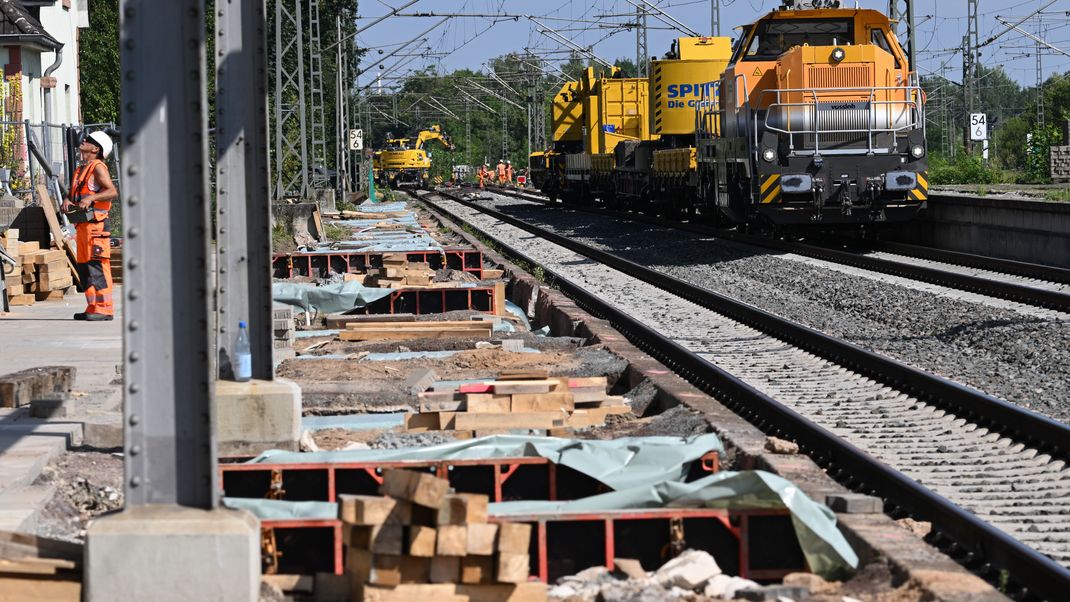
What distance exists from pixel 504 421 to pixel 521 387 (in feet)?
2.06

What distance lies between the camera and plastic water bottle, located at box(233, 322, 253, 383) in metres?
7.99

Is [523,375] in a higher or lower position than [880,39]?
lower

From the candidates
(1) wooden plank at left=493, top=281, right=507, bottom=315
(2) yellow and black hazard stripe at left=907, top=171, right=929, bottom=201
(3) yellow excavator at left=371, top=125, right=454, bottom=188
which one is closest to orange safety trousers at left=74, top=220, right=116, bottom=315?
(1) wooden plank at left=493, top=281, right=507, bottom=315

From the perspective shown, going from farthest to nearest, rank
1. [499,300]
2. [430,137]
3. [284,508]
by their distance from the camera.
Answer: [430,137], [499,300], [284,508]

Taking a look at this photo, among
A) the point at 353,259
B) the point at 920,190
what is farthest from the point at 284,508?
the point at 920,190

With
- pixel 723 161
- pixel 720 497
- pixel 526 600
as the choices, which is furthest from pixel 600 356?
pixel 723 161

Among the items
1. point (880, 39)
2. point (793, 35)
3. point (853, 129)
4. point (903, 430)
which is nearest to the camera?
point (903, 430)

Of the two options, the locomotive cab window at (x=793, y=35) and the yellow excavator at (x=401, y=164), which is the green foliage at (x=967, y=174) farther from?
the yellow excavator at (x=401, y=164)

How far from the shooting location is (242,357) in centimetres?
805

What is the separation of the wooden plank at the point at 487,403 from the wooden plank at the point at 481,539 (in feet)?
12.9

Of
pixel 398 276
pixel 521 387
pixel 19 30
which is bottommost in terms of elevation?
pixel 521 387

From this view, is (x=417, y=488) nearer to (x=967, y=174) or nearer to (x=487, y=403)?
(x=487, y=403)

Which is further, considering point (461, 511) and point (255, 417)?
point (255, 417)

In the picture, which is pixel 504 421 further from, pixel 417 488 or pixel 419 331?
pixel 419 331
